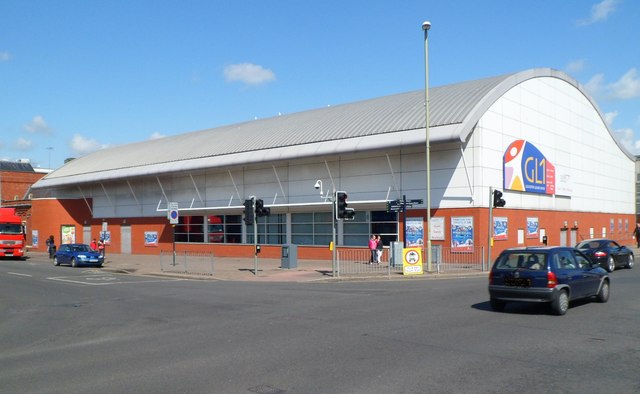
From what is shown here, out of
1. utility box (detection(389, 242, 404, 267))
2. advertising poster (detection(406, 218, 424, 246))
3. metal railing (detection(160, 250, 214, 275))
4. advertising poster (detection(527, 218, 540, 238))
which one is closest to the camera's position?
utility box (detection(389, 242, 404, 267))

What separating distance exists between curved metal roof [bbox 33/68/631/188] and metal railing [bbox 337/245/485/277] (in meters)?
5.78

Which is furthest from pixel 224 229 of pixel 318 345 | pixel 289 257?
pixel 318 345

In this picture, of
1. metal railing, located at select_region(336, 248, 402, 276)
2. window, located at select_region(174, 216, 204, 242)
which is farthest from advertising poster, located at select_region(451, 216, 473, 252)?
window, located at select_region(174, 216, 204, 242)

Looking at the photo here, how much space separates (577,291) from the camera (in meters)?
13.5

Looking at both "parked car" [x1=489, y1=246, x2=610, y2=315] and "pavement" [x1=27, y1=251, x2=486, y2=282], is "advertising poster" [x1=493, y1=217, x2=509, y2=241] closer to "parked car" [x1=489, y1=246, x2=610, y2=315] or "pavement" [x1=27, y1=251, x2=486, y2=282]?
"pavement" [x1=27, y1=251, x2=486, y2=282]

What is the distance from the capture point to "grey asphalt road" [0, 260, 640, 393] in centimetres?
743

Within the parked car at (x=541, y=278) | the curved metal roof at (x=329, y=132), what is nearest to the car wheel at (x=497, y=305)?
the parked car at (x=541, y=278)

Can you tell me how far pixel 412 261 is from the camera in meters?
25.2

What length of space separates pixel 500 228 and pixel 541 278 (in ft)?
66.9

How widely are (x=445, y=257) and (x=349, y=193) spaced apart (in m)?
7.73

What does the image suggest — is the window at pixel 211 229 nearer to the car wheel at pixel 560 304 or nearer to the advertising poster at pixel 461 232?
the advertising poster at pixel 461 232

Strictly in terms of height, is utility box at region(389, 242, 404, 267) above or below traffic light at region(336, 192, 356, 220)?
below

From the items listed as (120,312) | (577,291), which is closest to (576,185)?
(577,291)

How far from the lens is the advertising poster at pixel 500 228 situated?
32.0m
